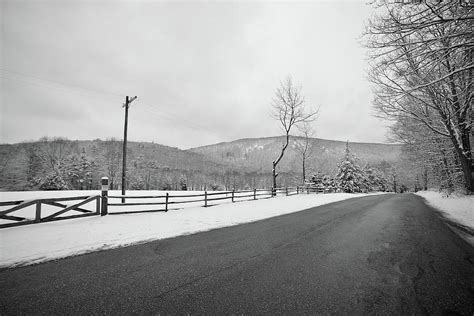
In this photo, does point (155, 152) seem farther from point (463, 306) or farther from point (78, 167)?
point (463, 306)

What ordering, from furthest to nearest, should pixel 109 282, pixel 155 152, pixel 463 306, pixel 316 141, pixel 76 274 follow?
pixel 155 152 < pixel 316 141 < pixel 76 274 < pixel 109 282 < pixel 463 306

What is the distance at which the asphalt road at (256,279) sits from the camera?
7.20 feet

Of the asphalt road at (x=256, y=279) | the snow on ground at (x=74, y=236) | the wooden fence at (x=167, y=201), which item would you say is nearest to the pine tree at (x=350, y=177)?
the wooden fence at (x=167, y=201)

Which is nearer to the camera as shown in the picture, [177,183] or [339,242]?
[339,242]

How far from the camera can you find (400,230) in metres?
5.62

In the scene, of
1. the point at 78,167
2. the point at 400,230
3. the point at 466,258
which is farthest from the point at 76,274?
the point at 78,167

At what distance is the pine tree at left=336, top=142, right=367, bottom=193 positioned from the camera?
3584cm

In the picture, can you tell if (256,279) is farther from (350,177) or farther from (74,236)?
(350,177)

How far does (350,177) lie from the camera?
36.5 m

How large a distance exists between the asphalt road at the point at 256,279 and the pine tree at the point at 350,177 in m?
35.1

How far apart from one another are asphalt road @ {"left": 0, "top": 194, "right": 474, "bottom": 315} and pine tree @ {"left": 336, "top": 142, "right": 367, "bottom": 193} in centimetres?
3508

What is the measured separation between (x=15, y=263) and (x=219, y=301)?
13.2ft

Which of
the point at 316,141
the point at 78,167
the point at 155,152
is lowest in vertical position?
the point at 78,167

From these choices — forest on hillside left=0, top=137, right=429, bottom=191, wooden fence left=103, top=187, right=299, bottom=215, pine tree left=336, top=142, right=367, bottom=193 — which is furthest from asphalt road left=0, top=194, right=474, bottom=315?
pine tree left=336, top=142, right=367, bottom=193
